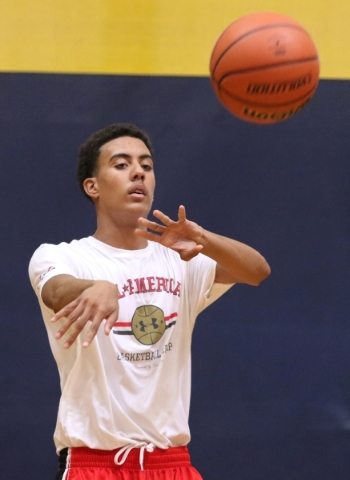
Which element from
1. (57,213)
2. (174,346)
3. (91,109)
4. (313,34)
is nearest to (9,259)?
(57,213)

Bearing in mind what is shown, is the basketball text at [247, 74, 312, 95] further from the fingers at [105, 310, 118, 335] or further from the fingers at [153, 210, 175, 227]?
the fingers at [105, 310, 118, 335]

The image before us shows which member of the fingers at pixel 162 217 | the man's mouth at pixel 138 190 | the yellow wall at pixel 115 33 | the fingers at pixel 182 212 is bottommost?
the fingers at pixel 162 217

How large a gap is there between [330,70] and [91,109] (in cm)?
139

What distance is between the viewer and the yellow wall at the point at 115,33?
4754mm

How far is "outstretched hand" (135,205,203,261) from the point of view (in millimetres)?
3145

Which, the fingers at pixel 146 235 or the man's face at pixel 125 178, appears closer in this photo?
the fingers at pixel 146 235

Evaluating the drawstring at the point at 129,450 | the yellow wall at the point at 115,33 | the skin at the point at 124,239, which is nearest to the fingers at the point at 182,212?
the skin at the point at 124,239

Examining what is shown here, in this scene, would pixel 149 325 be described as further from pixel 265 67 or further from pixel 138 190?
pixel 265 67

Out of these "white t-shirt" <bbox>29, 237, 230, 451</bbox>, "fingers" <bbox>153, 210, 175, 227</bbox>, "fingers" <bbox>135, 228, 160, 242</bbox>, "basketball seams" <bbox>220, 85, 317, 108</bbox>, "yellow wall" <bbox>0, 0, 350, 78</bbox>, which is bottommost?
"white t-shirt" <bbox>29, 237, 230, 451</bbox>

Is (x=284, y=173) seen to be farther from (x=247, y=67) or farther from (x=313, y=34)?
(x=247, y=67)

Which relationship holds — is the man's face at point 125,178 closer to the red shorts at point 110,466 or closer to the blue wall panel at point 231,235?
the blue wall panel at point 231,235

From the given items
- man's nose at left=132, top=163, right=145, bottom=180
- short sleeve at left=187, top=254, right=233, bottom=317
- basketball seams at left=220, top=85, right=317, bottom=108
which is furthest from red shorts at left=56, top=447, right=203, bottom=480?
basketball seams at left=220, top=85, right=317, bottom=108

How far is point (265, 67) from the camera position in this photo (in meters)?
3.30

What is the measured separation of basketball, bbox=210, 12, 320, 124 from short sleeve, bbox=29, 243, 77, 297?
934mm
